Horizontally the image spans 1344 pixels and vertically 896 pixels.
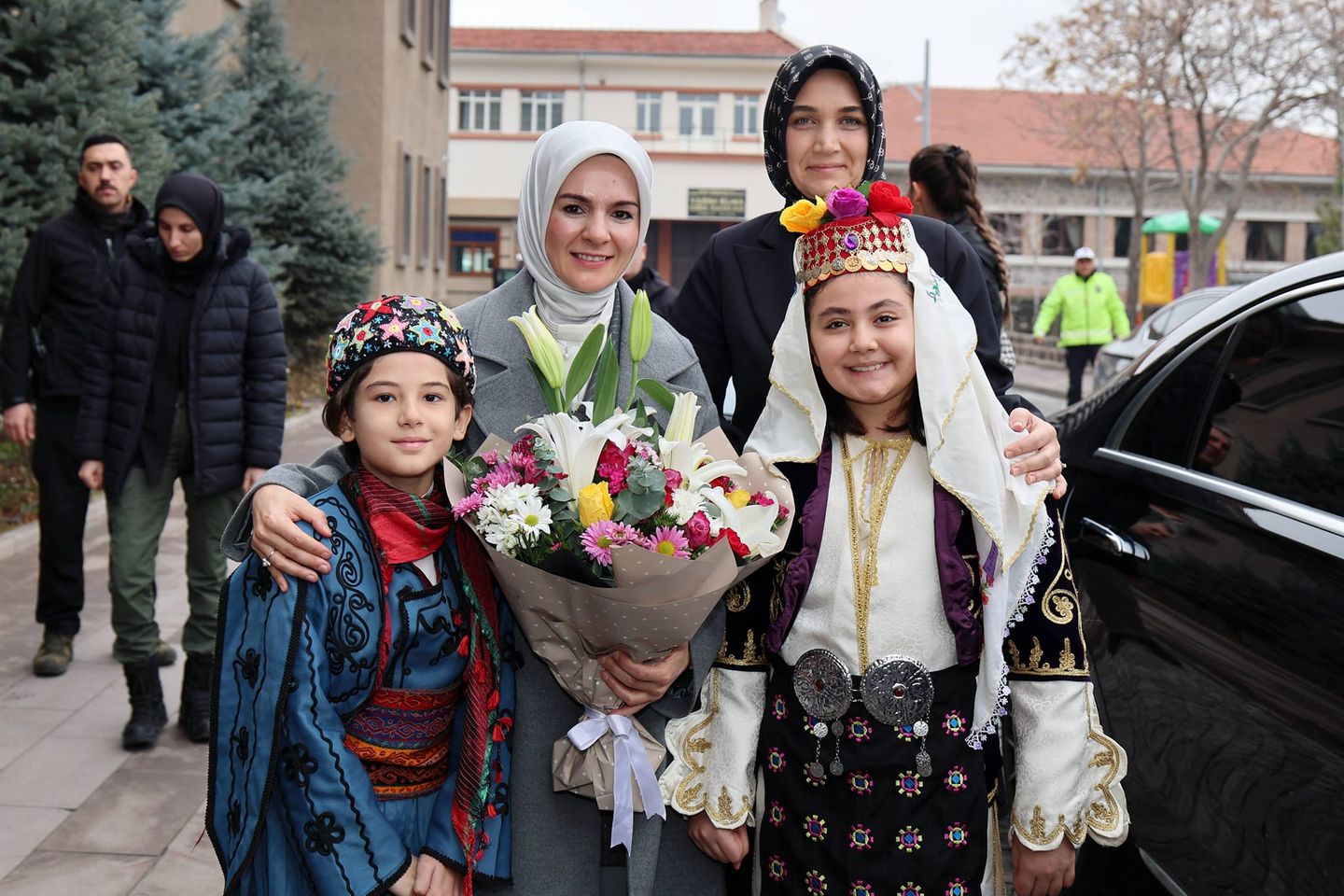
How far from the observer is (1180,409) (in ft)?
11.0

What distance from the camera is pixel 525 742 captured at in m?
2.69

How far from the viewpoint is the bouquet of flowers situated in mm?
2258

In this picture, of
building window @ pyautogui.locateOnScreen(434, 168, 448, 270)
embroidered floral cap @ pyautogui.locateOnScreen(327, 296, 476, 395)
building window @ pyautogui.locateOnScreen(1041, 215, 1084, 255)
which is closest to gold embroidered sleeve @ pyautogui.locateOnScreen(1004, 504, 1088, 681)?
embroidered floral cap @ pyautogui.locateOnScreen(327, 296, 476, 395)

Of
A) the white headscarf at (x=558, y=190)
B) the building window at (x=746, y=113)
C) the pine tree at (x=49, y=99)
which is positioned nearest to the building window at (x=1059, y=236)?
the building window at (x=746, y=113)

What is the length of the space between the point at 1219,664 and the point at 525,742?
56.2 inches

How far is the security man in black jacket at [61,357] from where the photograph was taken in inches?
236

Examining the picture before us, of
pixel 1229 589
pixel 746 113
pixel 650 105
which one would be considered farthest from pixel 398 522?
pixel 650 105

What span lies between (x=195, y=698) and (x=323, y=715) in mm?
3236

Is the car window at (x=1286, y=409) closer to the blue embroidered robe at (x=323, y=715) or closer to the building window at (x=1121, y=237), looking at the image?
the blue embroidered robe at (x=323, y=715)

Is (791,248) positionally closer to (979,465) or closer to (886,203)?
(886,203)

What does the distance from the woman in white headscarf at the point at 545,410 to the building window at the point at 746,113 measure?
151 ft

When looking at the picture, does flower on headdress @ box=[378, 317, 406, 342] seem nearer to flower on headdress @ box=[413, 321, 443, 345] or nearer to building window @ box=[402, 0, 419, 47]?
flower on headdress @ box=[413, 321, 443, 345]

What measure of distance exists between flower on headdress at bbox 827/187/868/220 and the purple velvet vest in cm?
50

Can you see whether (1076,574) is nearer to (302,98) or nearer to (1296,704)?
(1296,704)
